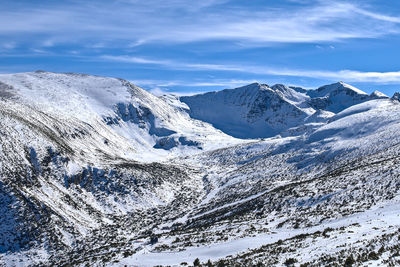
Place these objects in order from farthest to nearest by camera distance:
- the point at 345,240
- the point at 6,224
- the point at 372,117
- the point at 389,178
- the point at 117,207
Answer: the point at 372,117, the point at 117,207, the point at 6,224, the point at 389,178, the point at 345,240

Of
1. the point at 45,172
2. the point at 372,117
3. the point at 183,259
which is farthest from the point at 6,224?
the point at 372,117

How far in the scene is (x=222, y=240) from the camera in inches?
1613

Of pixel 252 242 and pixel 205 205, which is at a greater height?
pixel 252 242

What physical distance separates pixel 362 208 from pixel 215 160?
138m

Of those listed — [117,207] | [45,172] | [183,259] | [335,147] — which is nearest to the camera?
[183,259]

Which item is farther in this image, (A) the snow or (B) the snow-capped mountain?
(A) the snow

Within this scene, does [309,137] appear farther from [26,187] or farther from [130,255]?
[130,255]

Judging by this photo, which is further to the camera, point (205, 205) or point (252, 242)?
point (205, 205)

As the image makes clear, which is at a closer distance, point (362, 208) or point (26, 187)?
point (362, 208)

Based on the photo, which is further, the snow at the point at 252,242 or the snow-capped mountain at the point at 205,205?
the snow at the point at 252,242

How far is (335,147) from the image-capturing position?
11312cm

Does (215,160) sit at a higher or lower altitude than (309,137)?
lower

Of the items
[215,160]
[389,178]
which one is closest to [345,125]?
[215,160]

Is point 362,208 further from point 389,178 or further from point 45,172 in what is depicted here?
point 45,172
